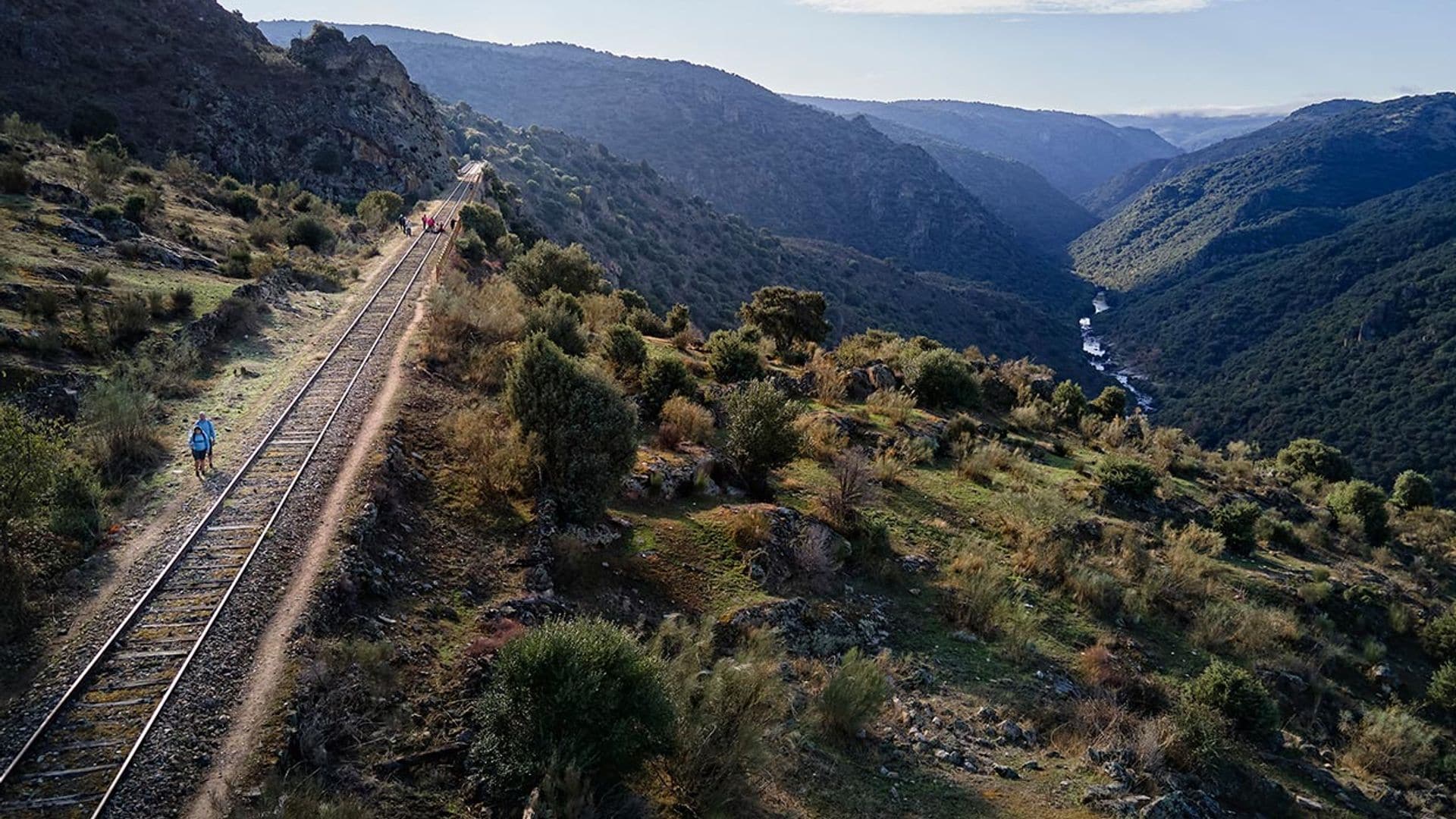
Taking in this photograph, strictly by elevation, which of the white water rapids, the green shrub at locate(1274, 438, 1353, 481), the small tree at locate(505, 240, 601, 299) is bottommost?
the white water rapids

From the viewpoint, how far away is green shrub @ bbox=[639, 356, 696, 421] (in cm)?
1524

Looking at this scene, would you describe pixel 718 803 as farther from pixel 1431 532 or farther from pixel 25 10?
pixel 25 10

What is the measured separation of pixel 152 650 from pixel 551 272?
20.0m

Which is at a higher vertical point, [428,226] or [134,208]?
[428,226]

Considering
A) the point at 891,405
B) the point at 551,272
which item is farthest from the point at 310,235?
the point at 891,405

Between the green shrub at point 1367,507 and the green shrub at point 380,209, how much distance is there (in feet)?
115

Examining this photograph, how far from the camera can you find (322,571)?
7.93 metres

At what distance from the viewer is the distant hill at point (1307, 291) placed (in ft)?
240

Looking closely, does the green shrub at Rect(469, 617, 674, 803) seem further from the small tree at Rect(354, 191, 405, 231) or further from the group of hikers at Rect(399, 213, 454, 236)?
the small tree at Rect(354, 191, 405, 231)

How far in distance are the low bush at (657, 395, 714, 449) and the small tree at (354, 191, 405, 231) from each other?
95.3 feet

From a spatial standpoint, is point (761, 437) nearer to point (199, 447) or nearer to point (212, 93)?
point (199, 447)

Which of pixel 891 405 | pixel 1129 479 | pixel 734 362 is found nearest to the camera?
pixel 1129 479

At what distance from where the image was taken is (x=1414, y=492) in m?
21.6

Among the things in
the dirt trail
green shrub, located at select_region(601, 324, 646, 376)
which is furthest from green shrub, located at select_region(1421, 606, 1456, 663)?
the dirt trail
